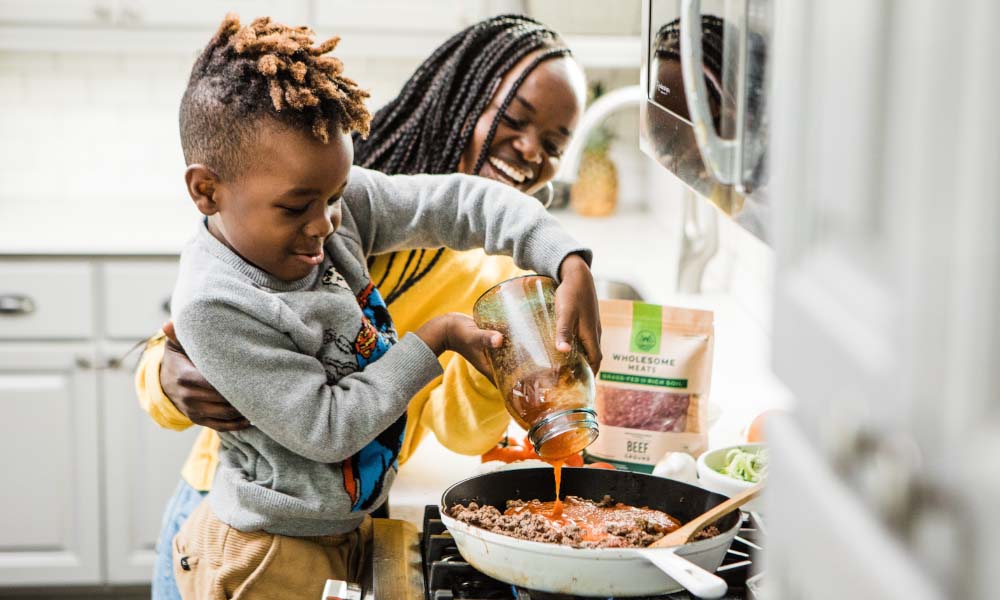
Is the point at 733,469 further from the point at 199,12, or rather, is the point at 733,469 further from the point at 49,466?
the point at 199,12

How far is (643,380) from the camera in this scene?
143 cm

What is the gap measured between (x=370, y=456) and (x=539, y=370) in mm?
239

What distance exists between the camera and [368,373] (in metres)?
→ 1.15

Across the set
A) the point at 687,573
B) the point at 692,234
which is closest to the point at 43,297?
the point at 692,234

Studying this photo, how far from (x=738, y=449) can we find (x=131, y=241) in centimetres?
207

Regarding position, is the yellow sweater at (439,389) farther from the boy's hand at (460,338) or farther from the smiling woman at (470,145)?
the boy's hand at (460,338)

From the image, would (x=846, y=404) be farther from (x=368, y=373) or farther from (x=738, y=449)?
(x=738, y=449)

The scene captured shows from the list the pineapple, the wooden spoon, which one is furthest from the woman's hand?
the pineapple

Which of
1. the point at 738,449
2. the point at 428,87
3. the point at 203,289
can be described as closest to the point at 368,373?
the point at 203,289

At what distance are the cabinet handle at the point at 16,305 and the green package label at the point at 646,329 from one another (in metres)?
1.98

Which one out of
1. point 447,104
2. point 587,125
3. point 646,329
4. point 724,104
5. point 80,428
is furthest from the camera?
point 80,428

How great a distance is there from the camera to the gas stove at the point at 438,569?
1.09m

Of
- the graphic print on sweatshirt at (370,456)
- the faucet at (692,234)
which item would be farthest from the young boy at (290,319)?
the faucet at (692,234)

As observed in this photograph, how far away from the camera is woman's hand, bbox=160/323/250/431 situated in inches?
47.1
